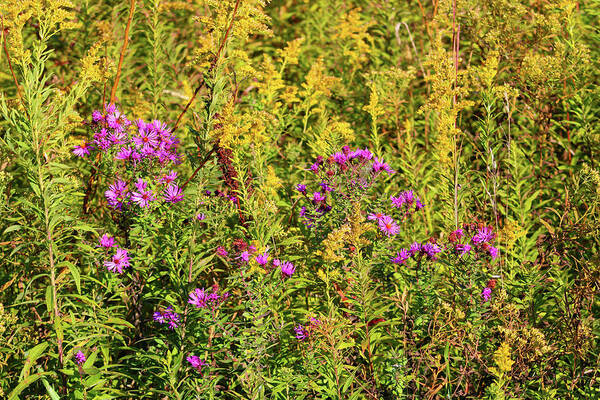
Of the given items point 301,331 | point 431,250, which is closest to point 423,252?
point 431,250

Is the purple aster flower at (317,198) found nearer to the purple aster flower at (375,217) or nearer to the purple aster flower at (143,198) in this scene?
the purple aster flower at (375,217)

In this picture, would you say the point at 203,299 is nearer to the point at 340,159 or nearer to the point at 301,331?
the point at 301,331

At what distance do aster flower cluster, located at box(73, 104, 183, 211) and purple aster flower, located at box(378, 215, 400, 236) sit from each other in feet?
3.01

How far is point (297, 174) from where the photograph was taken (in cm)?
398

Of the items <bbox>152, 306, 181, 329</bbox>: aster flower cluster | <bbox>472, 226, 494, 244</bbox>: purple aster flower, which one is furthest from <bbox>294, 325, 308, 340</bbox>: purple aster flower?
<bbox>472, 226, 494, 244</bbox>: purple aster flower

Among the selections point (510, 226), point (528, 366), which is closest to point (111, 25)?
point (510, 226)

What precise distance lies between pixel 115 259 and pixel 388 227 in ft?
4.03

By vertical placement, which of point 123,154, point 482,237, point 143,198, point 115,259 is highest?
point 123,154

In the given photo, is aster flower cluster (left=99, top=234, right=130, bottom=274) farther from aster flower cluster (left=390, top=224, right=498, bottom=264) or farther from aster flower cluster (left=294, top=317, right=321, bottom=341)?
aster flower cluster (left=390, top=224, right=498, bottom=264)

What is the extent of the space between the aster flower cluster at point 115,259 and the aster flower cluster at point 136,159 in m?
0.17

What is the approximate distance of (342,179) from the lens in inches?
118

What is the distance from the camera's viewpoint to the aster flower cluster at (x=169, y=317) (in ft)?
8.52

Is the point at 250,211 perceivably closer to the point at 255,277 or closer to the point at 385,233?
the point at 255,277

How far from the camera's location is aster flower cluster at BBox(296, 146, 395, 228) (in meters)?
2.95
